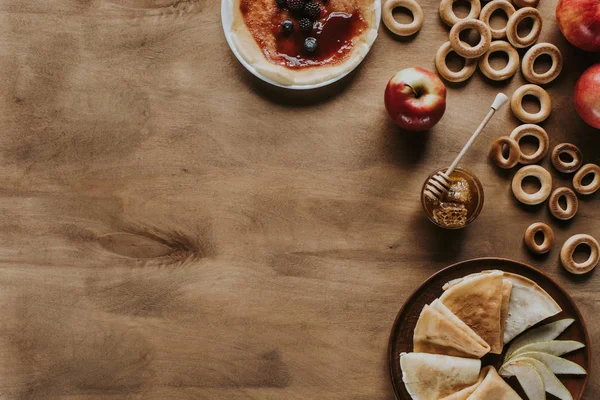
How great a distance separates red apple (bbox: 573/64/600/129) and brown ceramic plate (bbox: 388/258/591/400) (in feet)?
1.48

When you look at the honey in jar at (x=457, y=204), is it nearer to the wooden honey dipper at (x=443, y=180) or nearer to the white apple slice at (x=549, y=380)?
the wooden honey dipper at (x=443, y=180)

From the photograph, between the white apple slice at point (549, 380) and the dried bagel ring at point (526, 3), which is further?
the dried bagel ring at point (526, 3)

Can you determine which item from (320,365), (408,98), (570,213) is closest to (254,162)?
(408,98)

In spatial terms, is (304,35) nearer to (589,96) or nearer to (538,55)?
(538,55)

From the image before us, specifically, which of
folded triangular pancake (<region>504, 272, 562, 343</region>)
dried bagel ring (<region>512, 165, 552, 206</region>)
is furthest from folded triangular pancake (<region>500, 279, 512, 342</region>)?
dried bagel ring (<region>512, 165, 552, 206</region>)

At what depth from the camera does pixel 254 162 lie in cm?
169

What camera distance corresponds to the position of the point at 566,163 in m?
1.66

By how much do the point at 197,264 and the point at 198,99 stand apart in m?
0.48

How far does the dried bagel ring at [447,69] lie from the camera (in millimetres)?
1661

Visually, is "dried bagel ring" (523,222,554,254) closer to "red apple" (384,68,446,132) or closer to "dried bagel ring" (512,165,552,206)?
"dried bagel ring" (512,165,552,206)

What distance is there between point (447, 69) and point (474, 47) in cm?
9

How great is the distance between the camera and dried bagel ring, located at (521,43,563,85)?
166 centimetres

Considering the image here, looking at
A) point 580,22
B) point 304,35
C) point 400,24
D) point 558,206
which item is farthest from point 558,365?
point 304,35

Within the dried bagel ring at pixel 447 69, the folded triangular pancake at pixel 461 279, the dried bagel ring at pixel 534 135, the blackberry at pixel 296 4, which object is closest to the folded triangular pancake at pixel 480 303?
the folded triangular pancake at pixel 461 279
